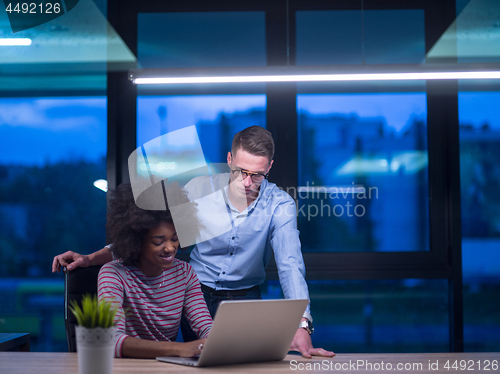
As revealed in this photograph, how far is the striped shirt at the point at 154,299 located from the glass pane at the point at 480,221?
218 cm

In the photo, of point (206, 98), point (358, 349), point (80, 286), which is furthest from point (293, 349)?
point (206, 98)

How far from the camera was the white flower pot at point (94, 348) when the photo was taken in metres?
1.00

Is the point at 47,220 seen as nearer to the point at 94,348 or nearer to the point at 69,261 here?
the point at 69,261

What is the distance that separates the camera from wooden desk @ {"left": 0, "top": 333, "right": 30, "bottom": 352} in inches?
67.5

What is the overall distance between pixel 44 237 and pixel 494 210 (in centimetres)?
315

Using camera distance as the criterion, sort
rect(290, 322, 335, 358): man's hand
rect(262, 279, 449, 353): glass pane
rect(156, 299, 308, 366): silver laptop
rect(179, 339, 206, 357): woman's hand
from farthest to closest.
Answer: rect(262, 279, 449, 353): glass pane
rect(290, 322, 335, 358): man's hand
rect(179, 339, 206, 357): woman's hand
rect(156, 299, 308, 366): silver laptop

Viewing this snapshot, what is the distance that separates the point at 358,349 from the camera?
10.1 ft

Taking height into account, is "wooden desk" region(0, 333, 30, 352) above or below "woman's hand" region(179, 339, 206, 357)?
below

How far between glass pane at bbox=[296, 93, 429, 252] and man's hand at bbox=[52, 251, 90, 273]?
5.41 ft

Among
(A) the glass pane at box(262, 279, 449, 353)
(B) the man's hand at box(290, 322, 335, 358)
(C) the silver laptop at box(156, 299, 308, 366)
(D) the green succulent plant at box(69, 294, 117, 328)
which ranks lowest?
(A) the glass pane at box(262, 279, 449, 353)

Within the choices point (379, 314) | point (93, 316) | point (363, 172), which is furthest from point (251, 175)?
point (379, 314)

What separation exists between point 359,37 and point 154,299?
2360 millimetres

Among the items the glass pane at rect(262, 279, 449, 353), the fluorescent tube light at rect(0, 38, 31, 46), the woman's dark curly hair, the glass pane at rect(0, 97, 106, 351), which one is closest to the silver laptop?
the woman's dark curly hair

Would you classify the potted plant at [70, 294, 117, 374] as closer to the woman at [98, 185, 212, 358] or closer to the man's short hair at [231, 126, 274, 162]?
the woman at [98, 185, 212, 358]
